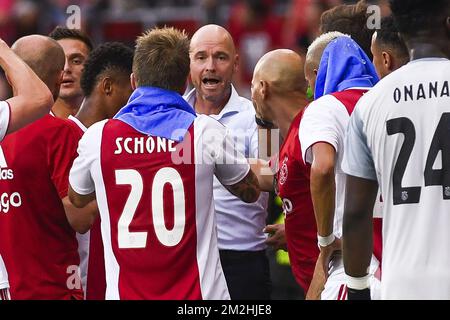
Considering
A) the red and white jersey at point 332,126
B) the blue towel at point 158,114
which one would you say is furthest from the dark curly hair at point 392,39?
the blue towel at point 158,114

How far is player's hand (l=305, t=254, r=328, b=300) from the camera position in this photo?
6.05 metres

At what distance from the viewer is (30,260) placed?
6.47 m

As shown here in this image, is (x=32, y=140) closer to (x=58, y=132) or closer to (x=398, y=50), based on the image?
(x=58, y=132)

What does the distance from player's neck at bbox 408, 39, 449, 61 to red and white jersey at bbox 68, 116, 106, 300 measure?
2.66 meters

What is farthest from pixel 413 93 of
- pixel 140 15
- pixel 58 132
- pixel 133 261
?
pixel 140 15

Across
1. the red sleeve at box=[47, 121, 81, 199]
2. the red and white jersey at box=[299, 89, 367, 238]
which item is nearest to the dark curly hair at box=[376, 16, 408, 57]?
the red and white jersey at box=[299, 89, 367, 238]

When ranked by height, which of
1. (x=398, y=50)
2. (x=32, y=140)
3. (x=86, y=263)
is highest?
(x=398, y=50)

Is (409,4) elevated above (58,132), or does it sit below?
above

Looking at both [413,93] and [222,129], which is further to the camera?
[222,129]

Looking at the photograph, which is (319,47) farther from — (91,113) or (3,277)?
(3,277)

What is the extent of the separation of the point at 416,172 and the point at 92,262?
9.22 feet

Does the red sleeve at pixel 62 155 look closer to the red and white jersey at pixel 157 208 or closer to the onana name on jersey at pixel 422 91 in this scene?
the red and white jersey at pixel 157 208

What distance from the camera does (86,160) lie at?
586cm

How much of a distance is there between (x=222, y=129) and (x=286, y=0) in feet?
28.1
